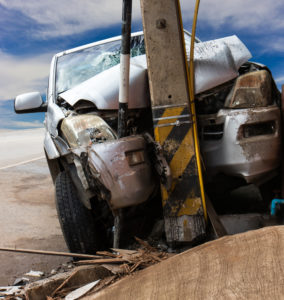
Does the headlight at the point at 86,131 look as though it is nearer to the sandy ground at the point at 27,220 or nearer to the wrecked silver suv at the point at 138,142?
the wrecked silver suv at the point at 138,142

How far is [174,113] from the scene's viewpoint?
103 inches

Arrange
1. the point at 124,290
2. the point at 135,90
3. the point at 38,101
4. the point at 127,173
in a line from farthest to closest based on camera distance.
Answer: the point at 38,101 → the point at 135,90 → the point at 127,173 → the point at 124,290

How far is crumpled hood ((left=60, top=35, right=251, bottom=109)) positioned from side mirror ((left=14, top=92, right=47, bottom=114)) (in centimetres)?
110

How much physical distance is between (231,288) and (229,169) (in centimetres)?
121

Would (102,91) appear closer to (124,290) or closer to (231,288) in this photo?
(124,290)

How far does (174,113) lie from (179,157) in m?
0.29

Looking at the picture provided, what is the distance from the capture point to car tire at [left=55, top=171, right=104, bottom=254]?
9.37 ft

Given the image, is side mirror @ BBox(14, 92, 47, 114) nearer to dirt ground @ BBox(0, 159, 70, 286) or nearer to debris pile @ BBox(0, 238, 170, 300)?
dirt ground @ BBox(0, 159, 70, 286)

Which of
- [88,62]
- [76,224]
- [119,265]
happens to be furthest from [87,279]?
[88,62]

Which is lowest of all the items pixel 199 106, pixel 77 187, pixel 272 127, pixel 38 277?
pixel 38 277

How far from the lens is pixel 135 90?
9.06ft

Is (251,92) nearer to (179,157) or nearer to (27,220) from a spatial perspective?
(179,157)

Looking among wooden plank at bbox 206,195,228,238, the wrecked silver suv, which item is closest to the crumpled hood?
the wrecked silver suv

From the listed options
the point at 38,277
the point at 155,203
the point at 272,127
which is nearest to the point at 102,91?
the point at 155,203
